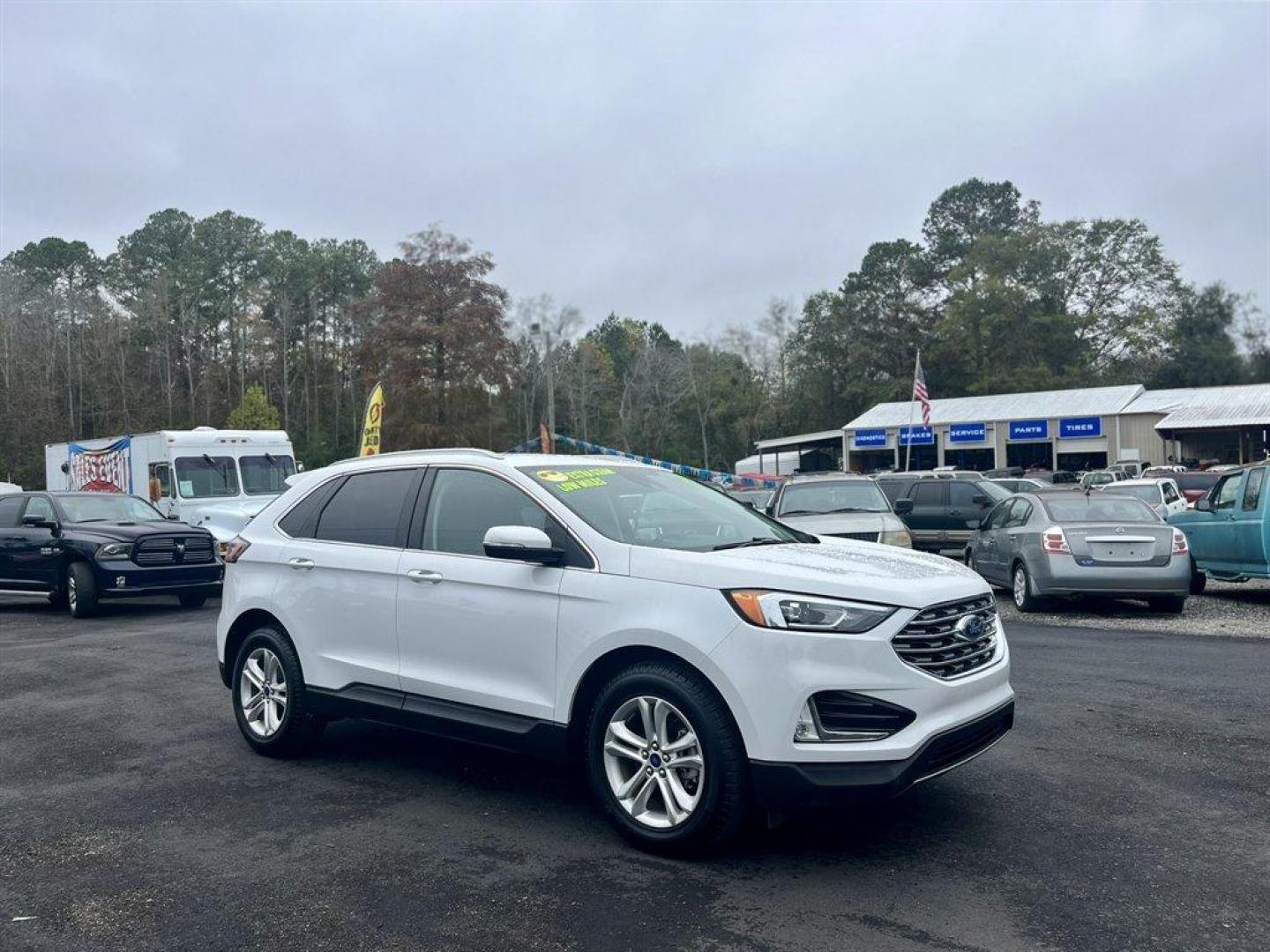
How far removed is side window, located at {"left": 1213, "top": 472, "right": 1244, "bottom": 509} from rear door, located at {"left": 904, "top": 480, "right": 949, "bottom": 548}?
7693 mm

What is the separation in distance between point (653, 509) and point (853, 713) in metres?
1.66

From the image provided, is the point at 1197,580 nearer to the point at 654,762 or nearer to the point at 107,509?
the point at 654,762

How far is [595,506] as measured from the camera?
5270 millimetres

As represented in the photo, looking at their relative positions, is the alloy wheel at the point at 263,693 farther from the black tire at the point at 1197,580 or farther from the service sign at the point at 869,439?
the service sign at the point at 869,439

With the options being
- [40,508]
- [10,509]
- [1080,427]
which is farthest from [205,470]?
[1080,427]

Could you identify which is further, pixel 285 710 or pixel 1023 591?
pixel 1023 591

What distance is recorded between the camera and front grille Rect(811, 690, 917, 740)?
423 cm

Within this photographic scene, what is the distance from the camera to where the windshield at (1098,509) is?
1252 cm

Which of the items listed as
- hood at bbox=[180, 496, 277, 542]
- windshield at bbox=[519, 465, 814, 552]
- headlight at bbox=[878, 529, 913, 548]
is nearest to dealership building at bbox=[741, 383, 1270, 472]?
hood at bbox=[180, 496, 277, 542]

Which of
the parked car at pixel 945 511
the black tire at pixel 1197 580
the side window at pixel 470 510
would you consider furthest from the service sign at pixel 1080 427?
the side window at pixel 470 510

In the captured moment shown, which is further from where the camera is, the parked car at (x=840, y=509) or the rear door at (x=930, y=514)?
the rear door at (x=930, y=514)

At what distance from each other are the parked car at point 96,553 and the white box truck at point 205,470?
309 cm

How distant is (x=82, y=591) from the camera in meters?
14.2

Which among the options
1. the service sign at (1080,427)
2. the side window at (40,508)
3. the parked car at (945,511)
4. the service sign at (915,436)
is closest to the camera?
the side window at (40,508)
